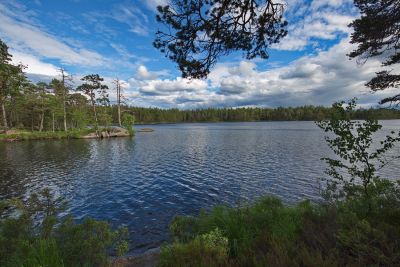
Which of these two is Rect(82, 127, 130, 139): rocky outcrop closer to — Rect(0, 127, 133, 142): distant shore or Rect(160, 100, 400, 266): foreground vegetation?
Rect(0, 127, 133, 142): distant shore

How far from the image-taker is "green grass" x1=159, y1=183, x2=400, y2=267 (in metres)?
3.95

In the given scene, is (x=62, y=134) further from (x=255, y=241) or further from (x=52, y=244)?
(x=255, y=241)

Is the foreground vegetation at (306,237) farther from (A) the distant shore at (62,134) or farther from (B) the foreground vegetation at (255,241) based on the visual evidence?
(A) the distant shore at (62,134)

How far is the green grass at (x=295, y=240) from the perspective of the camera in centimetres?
395

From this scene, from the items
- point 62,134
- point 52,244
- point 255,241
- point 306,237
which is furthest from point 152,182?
point 62,134

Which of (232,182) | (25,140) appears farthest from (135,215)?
(25,140)

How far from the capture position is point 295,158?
2934cm

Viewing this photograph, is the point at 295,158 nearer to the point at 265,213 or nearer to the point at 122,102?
the point at 265,213

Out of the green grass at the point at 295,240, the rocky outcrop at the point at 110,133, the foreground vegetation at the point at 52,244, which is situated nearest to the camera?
the green grass at the point at 295,240

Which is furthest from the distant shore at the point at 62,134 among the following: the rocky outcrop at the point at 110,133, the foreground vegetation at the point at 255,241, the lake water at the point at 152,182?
the foreground vegetation at the point at 255,241

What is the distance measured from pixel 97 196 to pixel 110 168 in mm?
8998

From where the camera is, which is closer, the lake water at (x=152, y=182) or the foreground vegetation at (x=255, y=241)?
the foreground vegetation at (x=255, y=241)

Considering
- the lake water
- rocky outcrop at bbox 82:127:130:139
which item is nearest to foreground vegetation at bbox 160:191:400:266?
the lake water

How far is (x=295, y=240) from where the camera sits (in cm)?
516
